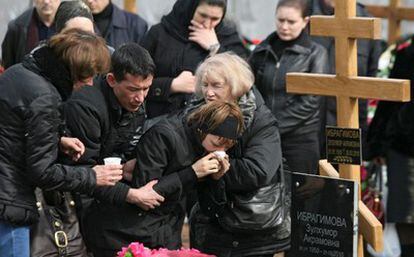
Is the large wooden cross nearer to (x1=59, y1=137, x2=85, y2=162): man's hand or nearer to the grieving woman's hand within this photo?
the grieving woman's hand

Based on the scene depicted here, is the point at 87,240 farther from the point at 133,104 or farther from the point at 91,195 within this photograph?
the point at 133,104

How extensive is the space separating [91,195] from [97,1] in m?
2.69

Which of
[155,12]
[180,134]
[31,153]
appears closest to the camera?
[31,153]

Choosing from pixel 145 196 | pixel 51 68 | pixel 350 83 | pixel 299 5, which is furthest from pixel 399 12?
pixel 51 68

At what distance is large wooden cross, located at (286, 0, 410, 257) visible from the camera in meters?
5.70

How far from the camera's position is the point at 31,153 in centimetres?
540

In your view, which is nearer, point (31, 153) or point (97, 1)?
point (31, 153)

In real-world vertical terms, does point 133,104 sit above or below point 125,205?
above

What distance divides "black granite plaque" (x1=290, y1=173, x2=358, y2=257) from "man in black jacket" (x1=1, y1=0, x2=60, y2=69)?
255cm

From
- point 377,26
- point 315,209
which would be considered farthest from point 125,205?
point 377,26

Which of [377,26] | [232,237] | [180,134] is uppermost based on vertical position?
[377,26]

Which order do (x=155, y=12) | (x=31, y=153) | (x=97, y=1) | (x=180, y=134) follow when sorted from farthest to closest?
(x=155, y=12) < (x=97, y=1) < (x=180, y=134) < (x=31, y=153)

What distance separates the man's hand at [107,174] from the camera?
5.58m

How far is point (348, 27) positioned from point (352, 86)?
289mm
